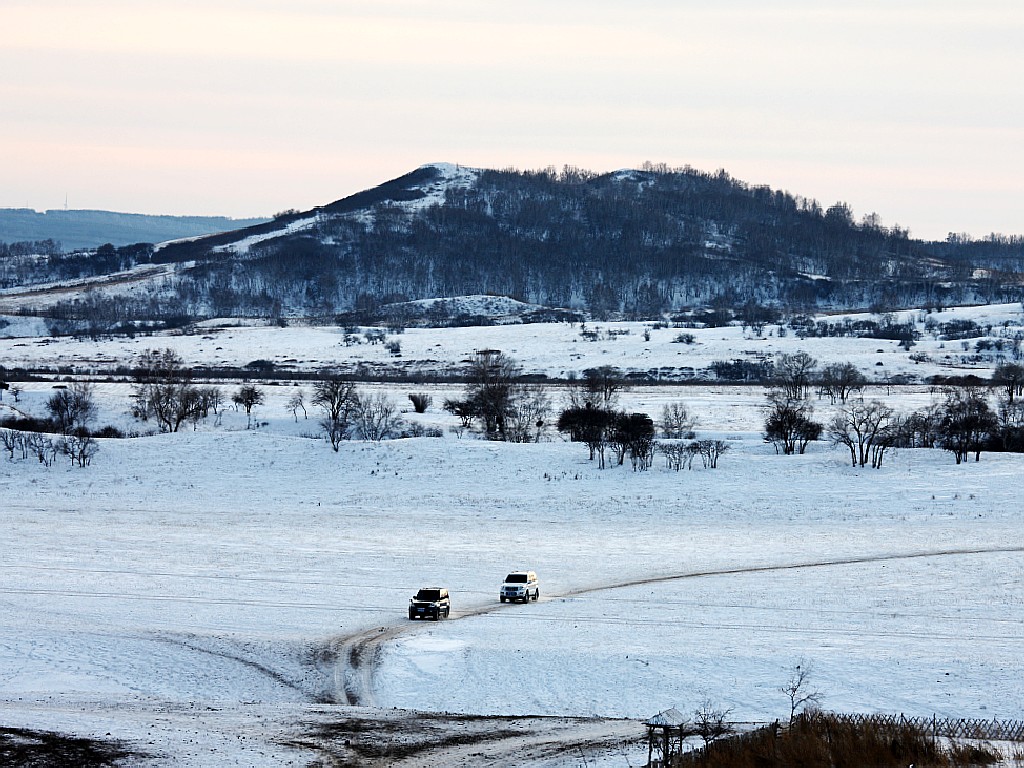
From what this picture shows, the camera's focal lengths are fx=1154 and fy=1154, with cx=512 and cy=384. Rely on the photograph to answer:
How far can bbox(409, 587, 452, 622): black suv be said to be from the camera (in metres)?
33.0

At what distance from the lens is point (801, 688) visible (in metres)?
25.7

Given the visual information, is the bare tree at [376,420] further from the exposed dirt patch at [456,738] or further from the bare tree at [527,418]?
the exposed dirt patch at [456,738]

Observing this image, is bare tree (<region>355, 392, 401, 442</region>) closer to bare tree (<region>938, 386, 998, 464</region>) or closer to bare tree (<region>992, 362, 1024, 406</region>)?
bare tree (<region>938, 386, 998, 464</region>)

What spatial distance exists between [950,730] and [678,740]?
5.13m

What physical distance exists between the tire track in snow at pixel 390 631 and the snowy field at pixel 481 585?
17cm

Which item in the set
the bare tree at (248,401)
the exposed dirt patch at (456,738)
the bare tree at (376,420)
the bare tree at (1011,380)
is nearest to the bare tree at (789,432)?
the bare tree at (376,420)

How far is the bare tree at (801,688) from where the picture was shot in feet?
78.4

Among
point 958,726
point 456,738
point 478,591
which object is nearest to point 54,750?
point 456,738

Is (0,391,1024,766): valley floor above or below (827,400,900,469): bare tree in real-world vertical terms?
below

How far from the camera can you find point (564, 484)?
6025 cm

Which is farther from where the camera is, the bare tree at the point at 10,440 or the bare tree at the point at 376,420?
the bare tree at the point at 376,420

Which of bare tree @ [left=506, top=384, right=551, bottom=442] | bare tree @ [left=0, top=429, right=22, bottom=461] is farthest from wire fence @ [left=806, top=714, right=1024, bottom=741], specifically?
bare tree @ [left=0, top=429, right=22, bottom=461]

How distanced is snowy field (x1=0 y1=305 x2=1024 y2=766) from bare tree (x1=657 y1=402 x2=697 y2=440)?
2.80m

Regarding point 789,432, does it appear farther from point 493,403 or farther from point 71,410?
point 71,410
